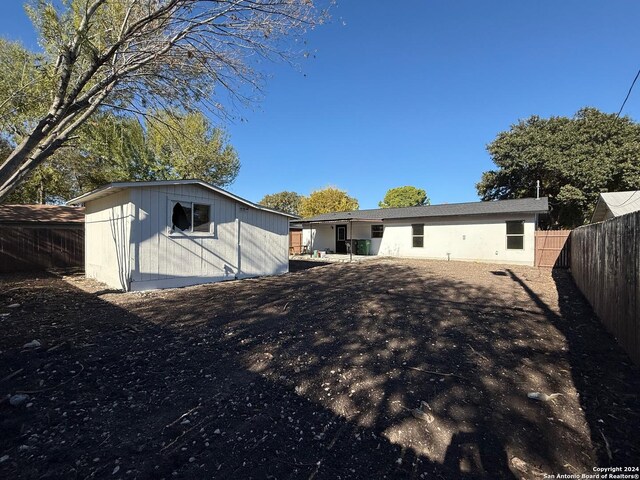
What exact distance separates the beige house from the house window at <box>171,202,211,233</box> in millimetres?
9156

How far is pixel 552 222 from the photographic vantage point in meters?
23.6

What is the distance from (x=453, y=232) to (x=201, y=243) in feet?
44.0

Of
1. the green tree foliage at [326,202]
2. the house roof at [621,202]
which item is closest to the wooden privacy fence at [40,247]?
the house roof at [621,202]

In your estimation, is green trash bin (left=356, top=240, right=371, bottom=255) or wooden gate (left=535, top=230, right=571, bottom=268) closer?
wooden gate (left=535, top=230, right=571, bottom=268)

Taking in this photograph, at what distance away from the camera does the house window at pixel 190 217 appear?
8.91m

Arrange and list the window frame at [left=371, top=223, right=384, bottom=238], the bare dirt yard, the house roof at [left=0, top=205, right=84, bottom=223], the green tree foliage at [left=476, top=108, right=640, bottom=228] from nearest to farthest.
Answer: the bare dirt yard
the house roof at [left=0, top=205, right=84, bottom=223]
the green tree foliage at [left=476, top=108, right=640, bottom=228]
the window frame at [left=371, top=223, right=384, bottom=238]

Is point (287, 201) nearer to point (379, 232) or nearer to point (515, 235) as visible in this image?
point (379, 232)

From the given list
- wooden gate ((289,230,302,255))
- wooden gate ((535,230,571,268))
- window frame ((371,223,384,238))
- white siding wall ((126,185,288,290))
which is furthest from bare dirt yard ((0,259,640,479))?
wooden gate ((289,230,302,255))

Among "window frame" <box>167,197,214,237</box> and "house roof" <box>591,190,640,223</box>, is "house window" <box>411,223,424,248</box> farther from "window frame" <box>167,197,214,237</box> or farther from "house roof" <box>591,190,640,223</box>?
"window frame" <box>167,197,214,237</box>

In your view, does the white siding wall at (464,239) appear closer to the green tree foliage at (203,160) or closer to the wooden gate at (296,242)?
the wooden gate at (296,242)

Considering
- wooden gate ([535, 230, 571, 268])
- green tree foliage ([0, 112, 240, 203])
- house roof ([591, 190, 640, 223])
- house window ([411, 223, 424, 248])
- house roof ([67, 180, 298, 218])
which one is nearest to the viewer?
house roof ([67, 180, 298, 218])

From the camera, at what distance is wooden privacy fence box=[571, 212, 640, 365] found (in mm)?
3502

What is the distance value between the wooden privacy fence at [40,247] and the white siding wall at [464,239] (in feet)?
53.4

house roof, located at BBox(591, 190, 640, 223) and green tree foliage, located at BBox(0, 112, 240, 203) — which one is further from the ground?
green tree foliage, located at BBox(0, 112, 240, 203)
